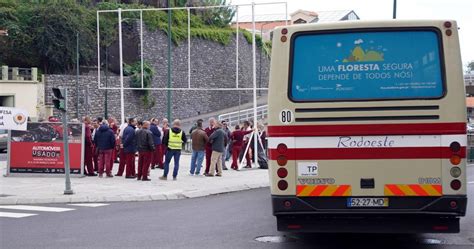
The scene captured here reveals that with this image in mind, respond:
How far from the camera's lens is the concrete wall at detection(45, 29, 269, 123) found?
5141cm

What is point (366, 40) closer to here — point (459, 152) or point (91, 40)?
point (459, 152)

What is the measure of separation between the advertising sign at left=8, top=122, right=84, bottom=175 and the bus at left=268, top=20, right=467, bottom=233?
12.4 metres

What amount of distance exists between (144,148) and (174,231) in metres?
8.23

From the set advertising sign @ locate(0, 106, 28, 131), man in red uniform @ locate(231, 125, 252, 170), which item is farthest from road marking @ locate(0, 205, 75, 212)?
man in red uniform @ locate(231, 125, 252, 170)

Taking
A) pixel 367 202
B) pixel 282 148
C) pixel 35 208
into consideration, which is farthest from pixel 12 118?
pixel 367 202

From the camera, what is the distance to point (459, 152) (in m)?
8.55

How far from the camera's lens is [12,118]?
17578 millimetres

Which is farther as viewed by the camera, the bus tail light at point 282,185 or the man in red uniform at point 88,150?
the man in red uniform at point 88,150

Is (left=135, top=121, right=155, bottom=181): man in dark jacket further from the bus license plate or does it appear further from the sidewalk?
the bus license plate

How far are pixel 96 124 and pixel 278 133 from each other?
540 inches

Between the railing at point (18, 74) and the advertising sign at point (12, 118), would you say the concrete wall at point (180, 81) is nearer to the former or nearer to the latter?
the railing at point (18, 74)

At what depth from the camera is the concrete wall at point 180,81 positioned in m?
51.4

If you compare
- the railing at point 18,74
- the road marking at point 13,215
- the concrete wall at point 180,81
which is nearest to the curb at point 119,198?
the road marking at point 13,215

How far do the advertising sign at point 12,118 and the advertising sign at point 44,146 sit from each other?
1846mm
